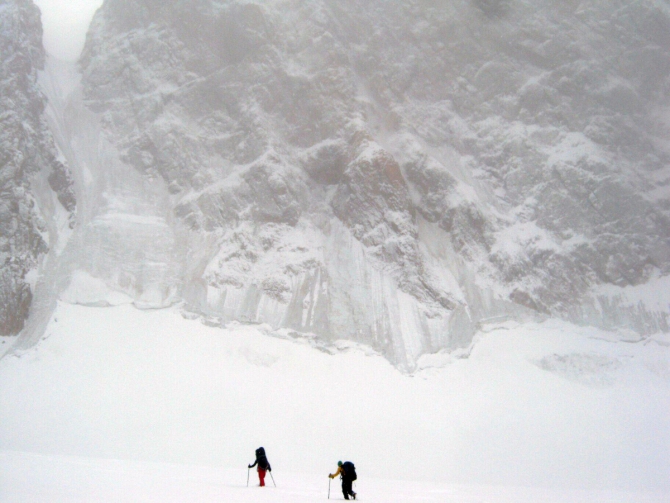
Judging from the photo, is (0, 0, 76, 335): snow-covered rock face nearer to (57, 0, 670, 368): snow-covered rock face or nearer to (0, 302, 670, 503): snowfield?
(0, 302, 670, 503): snowfield

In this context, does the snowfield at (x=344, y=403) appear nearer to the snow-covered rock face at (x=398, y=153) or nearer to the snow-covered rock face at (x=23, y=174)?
the snow-covered rock face at (x=398, y=153)

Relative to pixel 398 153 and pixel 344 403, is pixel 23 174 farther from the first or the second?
pixel 398 153

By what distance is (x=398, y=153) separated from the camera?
46156 millimetres

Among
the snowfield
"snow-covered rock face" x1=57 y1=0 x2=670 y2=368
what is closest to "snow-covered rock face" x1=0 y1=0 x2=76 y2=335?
the snowfield

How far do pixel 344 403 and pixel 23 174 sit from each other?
2913cm

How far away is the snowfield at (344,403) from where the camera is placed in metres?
27.4

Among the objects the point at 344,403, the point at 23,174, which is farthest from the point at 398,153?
the point at 23,174

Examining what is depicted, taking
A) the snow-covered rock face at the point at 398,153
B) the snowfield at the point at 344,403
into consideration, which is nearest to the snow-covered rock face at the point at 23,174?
the snowfield at the point at 344,403

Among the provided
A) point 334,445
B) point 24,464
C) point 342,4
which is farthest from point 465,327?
point 342,4

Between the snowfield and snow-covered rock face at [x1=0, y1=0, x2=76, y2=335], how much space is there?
349 centimetres

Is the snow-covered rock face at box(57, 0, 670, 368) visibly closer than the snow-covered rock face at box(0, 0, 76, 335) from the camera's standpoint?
No

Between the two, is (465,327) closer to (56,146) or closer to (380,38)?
(380,38)

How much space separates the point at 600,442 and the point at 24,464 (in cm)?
2937

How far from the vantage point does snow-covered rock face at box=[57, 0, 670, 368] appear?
127ft
